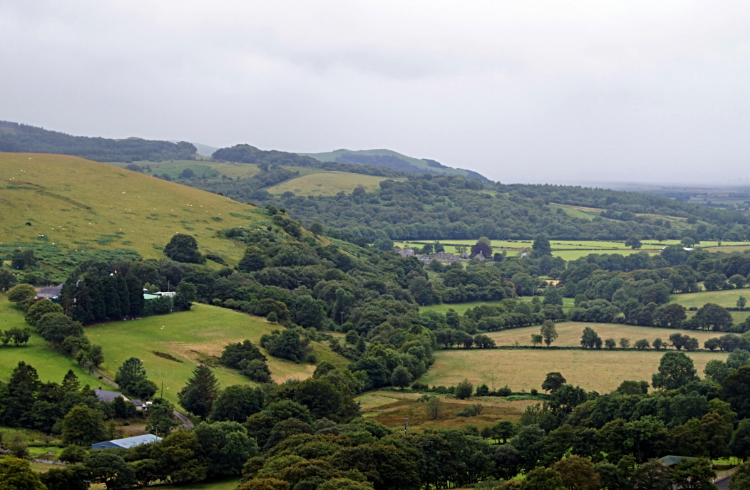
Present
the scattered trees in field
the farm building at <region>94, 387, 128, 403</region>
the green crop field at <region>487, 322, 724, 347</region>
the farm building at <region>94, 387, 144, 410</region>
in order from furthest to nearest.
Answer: the green crop field at <region>487, 322, 724, 347</region>, the scattered trees in field, the farm building at <region>94, 387, 144, 410</region>, the farm building at <region>94, 387, 128, 403</region>

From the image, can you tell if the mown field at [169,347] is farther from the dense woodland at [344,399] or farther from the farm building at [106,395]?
the farm building at [106,395]

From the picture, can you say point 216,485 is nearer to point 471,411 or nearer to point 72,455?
point 72,455

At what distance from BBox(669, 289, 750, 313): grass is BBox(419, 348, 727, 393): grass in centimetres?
2672

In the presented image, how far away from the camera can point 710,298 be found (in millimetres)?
108562

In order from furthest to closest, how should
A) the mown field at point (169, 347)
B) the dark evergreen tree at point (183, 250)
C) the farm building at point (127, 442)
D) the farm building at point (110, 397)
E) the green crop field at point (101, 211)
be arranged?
the green crop field at point (101, 211), the dark evergreen tree at point (183, 250), the mown field at point (169, 347), the farm building at point (110, 397), the farm building at point (127, 442)

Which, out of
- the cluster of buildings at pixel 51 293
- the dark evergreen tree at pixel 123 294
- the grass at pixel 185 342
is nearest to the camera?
the grass at pixel 185 342

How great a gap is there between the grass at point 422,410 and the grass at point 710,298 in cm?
5298

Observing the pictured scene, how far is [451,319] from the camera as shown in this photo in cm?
10062

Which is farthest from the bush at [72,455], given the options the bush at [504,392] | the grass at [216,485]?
the bush at [504,392]

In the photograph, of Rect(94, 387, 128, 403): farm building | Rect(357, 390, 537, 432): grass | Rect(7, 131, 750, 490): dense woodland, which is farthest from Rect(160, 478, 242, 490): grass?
Rect(357, 390, 537, 432): grass

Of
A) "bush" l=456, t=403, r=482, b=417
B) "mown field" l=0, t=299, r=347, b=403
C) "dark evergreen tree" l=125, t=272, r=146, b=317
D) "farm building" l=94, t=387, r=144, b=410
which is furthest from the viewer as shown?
"dark evergreen tree" l=125, t=272, r=146, b=317

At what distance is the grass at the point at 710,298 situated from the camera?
106 metres

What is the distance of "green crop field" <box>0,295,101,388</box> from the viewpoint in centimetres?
5653

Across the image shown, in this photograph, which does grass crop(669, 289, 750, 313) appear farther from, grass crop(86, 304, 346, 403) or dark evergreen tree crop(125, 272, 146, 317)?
dark evergreen tree crop(125, 272, 146, 317)
